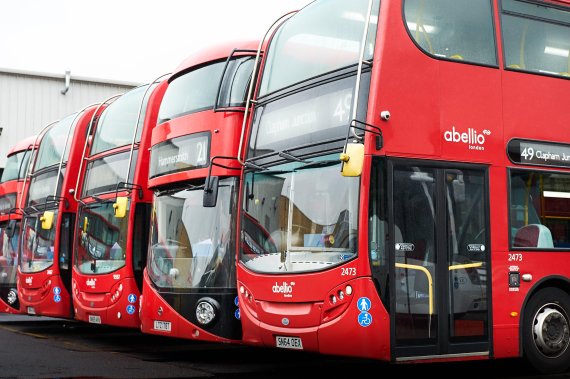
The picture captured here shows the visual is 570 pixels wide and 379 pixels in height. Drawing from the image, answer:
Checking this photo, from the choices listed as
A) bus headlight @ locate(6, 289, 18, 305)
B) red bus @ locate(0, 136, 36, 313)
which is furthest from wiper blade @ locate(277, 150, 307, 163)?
bus headlight @ locate(6, 289, 18, 305)

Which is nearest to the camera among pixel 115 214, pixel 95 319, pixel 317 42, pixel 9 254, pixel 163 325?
pixel 317 42

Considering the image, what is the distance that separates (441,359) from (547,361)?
61.5 inches

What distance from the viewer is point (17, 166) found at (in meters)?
21.8

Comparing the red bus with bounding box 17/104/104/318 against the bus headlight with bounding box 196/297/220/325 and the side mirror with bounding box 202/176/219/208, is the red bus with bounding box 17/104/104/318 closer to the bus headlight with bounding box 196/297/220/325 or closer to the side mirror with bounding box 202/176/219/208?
the bus headlight with bounding box 196/297/220/325

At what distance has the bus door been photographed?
9.21 metres

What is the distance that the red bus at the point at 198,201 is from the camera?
1158cm

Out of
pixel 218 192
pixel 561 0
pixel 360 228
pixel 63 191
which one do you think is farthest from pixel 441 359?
pixel 63 191

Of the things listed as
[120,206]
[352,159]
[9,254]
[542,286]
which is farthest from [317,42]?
[9,254]

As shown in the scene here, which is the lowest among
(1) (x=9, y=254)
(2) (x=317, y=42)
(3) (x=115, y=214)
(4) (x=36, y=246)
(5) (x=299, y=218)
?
(1) (x=9, y=254)

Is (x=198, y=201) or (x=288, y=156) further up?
(x=288, y=156)

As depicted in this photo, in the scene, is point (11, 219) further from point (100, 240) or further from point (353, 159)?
point (353, 159)

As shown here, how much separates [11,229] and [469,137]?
12.9 meters

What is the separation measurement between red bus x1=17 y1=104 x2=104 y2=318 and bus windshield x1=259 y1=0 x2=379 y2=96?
269 inches

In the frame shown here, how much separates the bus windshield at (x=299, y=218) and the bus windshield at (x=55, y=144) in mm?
7734
